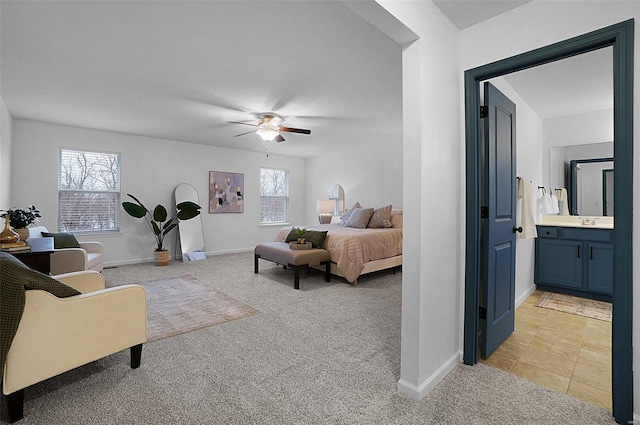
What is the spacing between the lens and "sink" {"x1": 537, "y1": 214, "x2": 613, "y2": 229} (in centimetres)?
366

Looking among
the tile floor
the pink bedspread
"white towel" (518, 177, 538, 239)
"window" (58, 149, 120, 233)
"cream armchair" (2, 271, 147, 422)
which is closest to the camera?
"cream armchair" (2, 271, 147, 422)

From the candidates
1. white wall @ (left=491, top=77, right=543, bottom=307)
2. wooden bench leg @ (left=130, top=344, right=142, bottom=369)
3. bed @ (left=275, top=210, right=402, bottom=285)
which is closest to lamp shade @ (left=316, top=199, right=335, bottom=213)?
bed @ (left=275, top=210, right=402, bottom=285)

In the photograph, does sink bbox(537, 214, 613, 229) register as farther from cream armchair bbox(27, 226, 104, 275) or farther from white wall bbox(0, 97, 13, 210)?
white wall bbox(0, 97, 13, 210)

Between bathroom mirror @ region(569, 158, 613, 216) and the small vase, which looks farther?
bathroom mirror @ region(569, 158, 613, 216)

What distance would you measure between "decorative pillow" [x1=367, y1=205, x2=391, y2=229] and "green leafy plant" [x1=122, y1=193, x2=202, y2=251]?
10.9 feet

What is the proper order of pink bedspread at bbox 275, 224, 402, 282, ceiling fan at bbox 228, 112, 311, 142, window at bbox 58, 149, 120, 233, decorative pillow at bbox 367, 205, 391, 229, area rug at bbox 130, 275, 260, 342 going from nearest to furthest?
1. area rug at bbox 130, 275, 260, 342
2. pink bedspread at bbox 275, 224, 402, 282
3. ceiling fan at bbox 228, 112, 311, 142
4. window at bbox 58, 149, 120, 233
5. decorative pillow at bbox 367, 205, 391, 229

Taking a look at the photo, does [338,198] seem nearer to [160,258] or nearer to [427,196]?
[160,258]

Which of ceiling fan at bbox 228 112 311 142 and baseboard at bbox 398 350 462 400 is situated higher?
ceiling fan at bbox 228 112 311 142

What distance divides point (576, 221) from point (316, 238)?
136 inches

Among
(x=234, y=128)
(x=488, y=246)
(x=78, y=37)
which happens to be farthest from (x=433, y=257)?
(x=234, y=128)

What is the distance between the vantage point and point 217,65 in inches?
113

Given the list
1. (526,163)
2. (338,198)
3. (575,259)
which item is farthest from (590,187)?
(338,198)

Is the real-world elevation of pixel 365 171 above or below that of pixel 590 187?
above

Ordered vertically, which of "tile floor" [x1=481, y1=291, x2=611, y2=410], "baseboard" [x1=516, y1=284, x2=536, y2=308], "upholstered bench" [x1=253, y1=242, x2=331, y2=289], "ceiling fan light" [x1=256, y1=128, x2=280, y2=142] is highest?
"ceiling fan light" [x1=256, y1=128, x2=280, y2=142]
